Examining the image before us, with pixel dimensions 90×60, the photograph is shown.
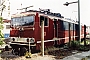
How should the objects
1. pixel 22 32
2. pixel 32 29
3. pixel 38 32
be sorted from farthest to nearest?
pixel 22 32
pixel 38 32
pixel 32 29

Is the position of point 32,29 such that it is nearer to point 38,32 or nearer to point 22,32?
point 38,32

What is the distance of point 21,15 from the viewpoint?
42.1 feet

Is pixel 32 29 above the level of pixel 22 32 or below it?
above

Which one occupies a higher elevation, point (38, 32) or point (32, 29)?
point (32, 29)

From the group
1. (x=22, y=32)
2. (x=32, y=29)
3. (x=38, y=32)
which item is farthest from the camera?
(x=22, y=32)

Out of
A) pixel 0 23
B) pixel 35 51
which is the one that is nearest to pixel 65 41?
pixel 35 51

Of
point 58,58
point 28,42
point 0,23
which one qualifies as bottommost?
point 58,58

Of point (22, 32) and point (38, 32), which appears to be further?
point (22, 32)

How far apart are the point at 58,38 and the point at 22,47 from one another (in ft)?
13.3

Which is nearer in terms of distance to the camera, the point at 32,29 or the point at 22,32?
the point at 32,29

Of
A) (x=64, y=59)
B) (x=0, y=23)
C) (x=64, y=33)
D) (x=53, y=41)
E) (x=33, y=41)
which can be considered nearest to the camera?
(x=0, y=23)

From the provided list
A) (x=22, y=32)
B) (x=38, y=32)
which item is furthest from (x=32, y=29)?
(x=22, y=32)

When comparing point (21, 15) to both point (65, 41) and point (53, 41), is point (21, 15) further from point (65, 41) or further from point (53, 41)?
point (65, 41)

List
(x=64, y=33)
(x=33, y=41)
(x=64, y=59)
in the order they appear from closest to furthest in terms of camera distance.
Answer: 1. (x=64, y=59)
2. (x=33, y=41)
3. (x=64, y=33)
